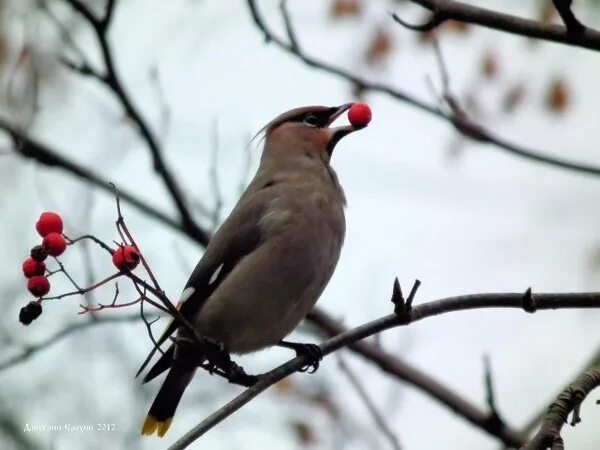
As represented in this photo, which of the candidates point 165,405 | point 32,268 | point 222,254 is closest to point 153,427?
point 165,405

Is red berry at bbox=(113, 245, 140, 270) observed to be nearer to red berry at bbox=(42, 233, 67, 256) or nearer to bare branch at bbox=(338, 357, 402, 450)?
red berry at bbox=(42, 233, 67, 256)

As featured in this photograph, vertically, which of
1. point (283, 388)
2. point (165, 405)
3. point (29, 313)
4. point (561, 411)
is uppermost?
point (283, 388)

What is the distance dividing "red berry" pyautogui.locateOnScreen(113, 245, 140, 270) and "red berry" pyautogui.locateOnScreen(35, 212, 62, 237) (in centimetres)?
29

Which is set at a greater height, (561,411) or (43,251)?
(561,411)

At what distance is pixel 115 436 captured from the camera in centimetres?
780

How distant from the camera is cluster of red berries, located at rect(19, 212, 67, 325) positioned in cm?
322

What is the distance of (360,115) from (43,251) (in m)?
1.83

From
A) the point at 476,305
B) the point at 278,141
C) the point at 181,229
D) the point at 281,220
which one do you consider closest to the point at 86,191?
the point at 181,229

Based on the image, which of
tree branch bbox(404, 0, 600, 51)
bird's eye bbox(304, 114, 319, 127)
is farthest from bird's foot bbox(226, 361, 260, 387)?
bird's eye bbox(304, 114, 319, 127)

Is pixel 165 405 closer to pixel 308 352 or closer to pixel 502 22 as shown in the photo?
pixel 308 352

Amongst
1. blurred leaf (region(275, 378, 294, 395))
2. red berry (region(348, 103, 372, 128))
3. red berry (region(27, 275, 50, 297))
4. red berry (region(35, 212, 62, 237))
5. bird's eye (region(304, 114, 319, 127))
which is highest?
bird's eye (region(304, 114, 319, 127))

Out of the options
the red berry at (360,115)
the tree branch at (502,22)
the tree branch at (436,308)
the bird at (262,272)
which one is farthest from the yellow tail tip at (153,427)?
the tree branch at (502,22)

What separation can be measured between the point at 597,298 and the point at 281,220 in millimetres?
1816

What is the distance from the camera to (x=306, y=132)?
5.70m
